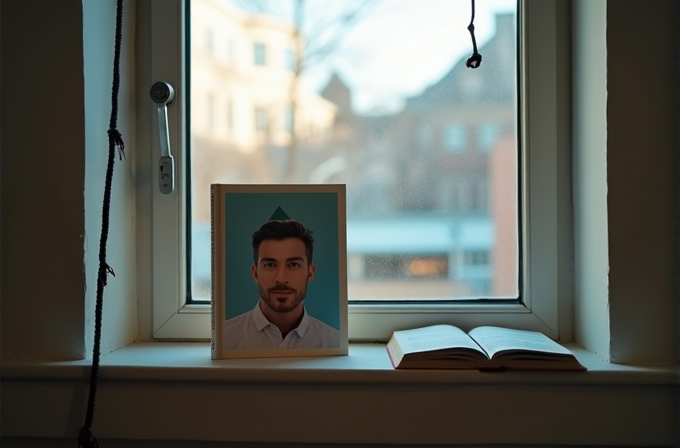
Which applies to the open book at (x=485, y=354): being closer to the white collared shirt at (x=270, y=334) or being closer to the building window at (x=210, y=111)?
the white collared shirt at (x=270, y=334)

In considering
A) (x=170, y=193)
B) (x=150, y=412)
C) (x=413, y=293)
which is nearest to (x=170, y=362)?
(x=150, y=412)

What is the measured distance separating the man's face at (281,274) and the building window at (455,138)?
336 millimetres

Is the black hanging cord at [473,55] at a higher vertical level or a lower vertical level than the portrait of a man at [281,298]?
higher

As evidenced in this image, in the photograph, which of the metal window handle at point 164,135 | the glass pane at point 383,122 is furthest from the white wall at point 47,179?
the glass pane at point 383,122

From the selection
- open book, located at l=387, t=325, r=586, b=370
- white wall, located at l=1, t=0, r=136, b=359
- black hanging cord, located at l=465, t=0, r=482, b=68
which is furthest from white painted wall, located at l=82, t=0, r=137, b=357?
black hanging cord, located at l=465, t=0, r=482, b=68

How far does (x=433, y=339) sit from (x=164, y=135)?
0.57m

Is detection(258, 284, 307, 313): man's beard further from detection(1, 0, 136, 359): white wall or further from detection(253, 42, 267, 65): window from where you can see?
detection(253, 42, 267, 65): window

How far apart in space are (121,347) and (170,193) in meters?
0.28

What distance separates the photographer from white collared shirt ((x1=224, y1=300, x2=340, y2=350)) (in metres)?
0.90

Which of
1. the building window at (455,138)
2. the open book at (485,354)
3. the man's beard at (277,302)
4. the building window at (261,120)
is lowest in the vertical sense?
the open book at (485,354)

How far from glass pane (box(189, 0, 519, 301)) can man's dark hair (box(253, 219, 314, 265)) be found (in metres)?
0.12

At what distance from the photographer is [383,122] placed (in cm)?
102

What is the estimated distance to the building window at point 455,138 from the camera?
3.32 ft

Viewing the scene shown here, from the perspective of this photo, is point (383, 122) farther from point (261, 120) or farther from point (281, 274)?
point (281, 274)
